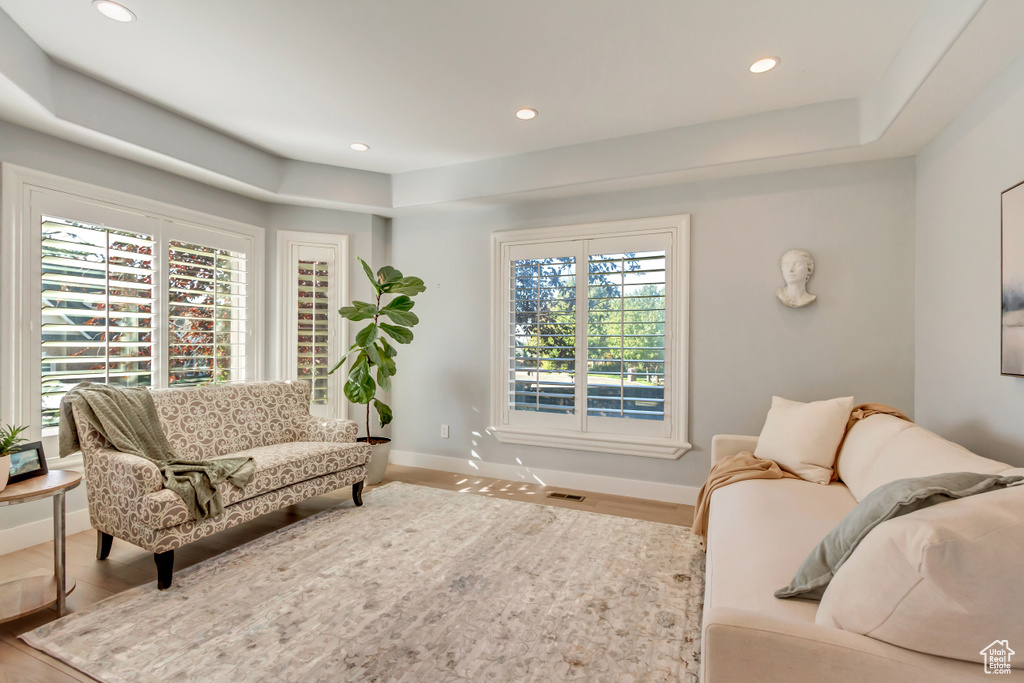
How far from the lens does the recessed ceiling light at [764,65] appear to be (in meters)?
2.53

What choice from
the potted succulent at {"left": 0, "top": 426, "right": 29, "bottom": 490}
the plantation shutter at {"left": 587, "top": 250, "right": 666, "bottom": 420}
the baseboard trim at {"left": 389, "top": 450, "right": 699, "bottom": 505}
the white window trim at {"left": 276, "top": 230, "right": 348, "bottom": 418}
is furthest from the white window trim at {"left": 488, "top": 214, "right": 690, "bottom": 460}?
the potted succulent at {"left": 0, "top": 426, "right": 29, "bottom": 490}

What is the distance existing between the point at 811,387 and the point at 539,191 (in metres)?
2.45

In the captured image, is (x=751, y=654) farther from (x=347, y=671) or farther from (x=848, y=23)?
(x=848, y=23)

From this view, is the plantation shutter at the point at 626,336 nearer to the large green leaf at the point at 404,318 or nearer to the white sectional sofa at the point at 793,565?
the white sectional sofa at the point at 793,565

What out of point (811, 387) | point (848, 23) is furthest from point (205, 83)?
point (811, 387)

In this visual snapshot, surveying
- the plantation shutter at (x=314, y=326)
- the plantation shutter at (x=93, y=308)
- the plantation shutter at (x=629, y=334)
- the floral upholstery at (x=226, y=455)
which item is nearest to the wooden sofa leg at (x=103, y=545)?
the floral upholstery at (x=226, y=455)

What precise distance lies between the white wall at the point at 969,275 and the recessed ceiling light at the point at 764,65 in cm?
94

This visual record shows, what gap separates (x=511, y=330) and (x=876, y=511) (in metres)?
3.22

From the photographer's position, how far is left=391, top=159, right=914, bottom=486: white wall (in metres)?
3.14

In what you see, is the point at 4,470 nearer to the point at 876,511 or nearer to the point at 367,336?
the point at 367,336

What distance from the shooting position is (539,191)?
3.89m

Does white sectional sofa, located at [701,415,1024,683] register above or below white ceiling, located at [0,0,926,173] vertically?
below

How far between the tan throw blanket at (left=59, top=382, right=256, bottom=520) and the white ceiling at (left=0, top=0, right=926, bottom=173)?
1836 mm

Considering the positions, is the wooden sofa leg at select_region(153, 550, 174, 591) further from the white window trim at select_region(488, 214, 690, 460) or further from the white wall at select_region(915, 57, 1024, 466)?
the white wall at select_region(915, 57, 1024, 466)
